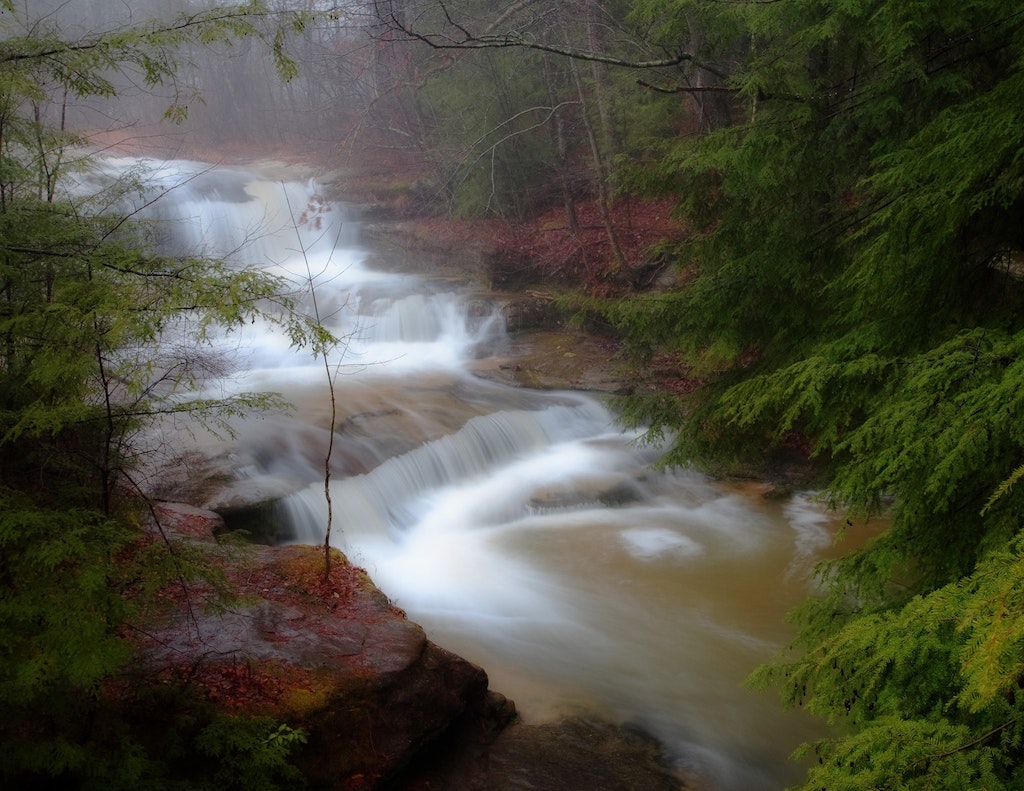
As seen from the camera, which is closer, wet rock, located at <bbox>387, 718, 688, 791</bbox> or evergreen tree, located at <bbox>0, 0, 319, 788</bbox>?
evergreen tree, located at <bbox>0, 0, 319, 788</bbox>

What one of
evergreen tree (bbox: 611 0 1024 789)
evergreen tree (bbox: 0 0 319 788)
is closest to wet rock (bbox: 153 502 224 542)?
evergreen tree (bbox: 0 0 319 788)

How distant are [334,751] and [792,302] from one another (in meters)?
4.94

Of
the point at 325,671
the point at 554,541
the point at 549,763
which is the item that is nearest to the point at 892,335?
the point at 549,763

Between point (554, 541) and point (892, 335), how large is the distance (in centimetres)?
605

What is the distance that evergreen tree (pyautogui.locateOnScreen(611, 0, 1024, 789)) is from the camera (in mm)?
2316

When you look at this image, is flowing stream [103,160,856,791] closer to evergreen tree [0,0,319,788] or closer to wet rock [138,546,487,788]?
evergreen tree [0,0,319,788]

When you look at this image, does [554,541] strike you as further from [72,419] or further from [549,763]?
[72,419]

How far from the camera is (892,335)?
14.5ft

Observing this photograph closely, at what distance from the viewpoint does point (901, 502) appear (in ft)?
11.9

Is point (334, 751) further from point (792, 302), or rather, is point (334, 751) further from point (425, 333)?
point (425, 333)

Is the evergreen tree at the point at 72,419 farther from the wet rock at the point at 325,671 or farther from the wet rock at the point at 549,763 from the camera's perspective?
the wet rock at the point at 549,763

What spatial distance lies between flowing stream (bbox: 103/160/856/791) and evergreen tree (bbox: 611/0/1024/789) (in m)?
1.05

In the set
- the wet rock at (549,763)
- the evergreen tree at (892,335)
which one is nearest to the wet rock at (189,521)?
the wet rock at (549,763)

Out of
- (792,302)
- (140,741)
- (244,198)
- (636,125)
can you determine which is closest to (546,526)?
(792,302)
